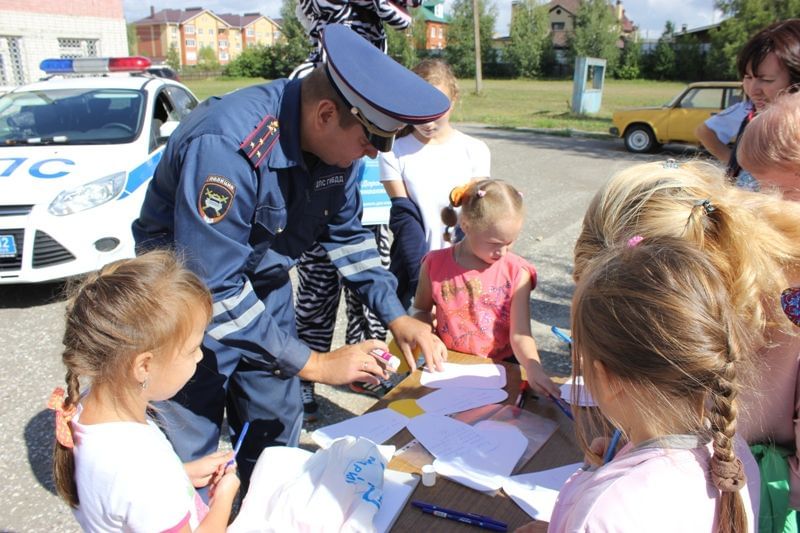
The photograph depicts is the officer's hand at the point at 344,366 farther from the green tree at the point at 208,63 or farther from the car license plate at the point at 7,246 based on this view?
the green tree at the point at 208,63

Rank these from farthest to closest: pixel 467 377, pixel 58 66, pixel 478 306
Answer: pixel 58 66 < pixel 478 306 < pixel 467 377

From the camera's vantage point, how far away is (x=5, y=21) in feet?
66.7

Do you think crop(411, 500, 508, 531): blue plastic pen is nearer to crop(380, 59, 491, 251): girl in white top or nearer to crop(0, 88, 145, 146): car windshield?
crop(380, 59, 491, 251): girl in white top

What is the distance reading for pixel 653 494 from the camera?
2.99 feet

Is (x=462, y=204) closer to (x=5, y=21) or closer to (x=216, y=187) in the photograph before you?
(x=216, y=187)

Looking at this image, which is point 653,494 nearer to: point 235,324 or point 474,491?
point 474,491

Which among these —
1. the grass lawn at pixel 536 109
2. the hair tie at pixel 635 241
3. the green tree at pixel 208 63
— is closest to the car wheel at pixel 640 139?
the grass lawn at pixel 536 109

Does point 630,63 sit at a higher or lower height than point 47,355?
higher

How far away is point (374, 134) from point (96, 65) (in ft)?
23.6

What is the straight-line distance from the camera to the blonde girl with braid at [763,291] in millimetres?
1154

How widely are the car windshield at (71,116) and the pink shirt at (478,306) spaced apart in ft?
11.3

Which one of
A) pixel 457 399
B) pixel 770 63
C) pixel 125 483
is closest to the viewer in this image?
pixel 125 483

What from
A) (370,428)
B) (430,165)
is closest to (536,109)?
(430,165)

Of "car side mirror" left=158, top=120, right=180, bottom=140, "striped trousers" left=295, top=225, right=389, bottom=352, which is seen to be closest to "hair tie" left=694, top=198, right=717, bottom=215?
"striped trousers" left=295, top=225, right=389, bottom=352
